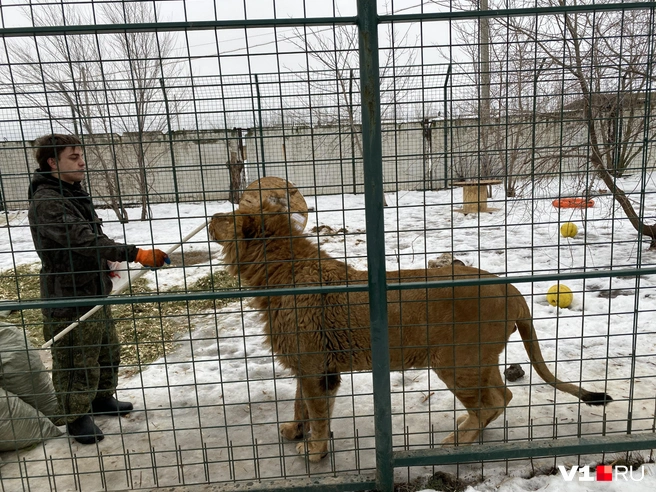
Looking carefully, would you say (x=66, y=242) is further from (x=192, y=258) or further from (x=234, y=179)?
(x=192, y=258)

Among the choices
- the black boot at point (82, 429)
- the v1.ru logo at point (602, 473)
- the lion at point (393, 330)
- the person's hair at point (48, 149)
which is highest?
the person's hair at point (48, 149)

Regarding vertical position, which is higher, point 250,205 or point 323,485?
point 250,205

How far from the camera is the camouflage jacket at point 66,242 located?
146 inches

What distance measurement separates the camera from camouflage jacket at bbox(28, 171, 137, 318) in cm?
371

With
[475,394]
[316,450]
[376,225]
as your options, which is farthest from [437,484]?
[376,225]

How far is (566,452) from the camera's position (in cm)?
344

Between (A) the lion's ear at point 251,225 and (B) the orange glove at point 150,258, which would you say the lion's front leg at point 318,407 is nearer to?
(A) the lion's ear at point 251,225

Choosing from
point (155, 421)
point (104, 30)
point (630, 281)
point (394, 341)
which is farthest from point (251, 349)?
point (630, 281)

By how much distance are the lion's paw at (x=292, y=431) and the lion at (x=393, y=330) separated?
0.26m

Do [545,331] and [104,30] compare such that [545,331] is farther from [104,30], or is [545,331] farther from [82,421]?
[104,30]

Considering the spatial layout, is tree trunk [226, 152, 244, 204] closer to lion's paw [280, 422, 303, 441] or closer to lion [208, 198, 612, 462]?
lion [208, 198, 612, 462]

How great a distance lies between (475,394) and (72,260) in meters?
3.29

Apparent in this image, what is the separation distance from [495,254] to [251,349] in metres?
5.20

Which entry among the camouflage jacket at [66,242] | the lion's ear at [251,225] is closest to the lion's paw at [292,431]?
the lion's ear at [251,225]
